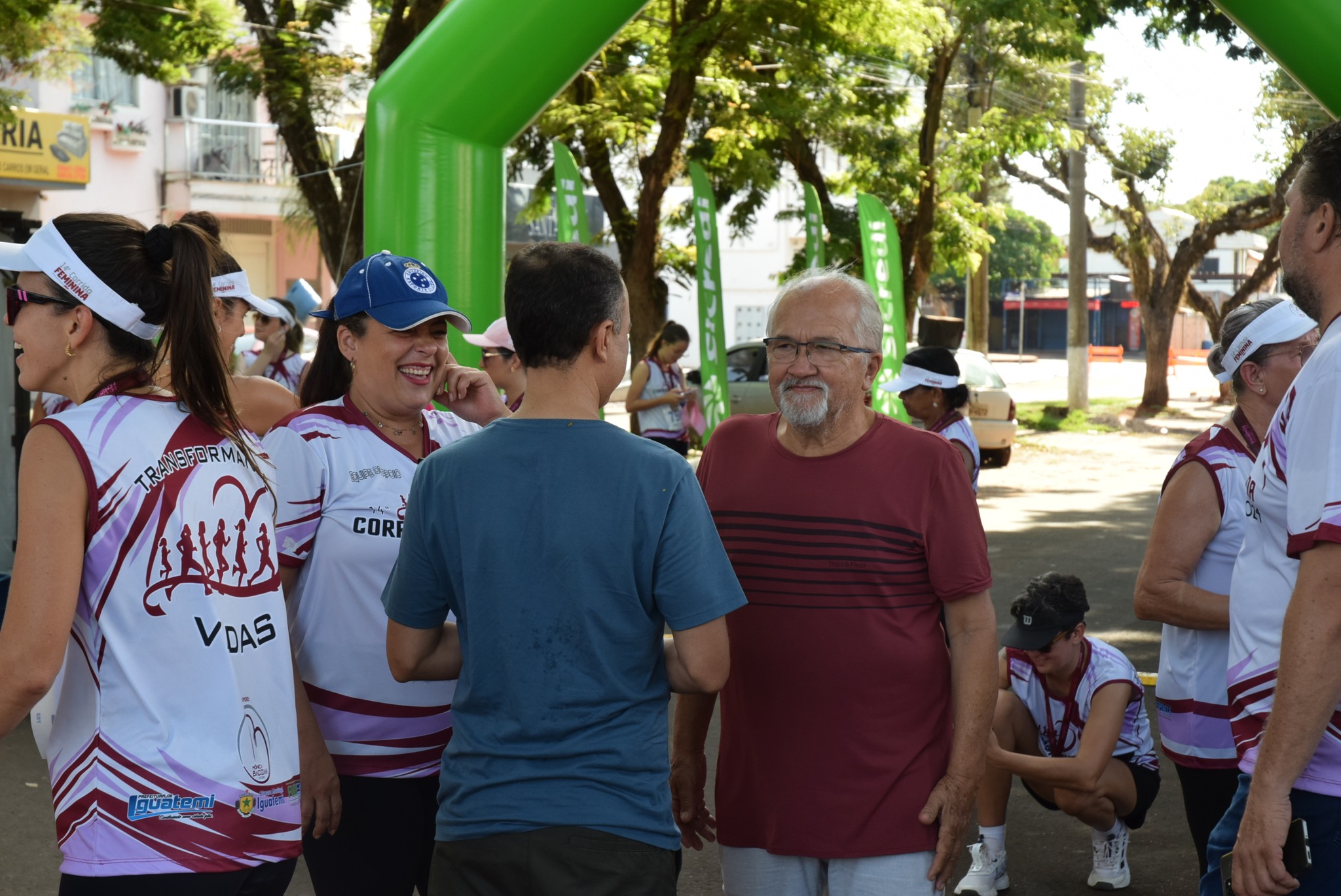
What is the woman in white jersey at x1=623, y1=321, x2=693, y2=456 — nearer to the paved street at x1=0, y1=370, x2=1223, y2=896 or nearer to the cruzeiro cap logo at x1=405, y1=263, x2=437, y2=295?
the paved street at x1=0, y1=370, x2=1223, y2=896

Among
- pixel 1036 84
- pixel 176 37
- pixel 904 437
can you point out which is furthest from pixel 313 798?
pixel 1036 84

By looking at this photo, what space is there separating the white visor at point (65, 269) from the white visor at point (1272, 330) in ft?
8.60

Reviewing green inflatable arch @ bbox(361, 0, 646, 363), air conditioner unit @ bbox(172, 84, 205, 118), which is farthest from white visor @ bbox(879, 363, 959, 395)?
air conditioner unit @ bbox(172, 84, 205, 118)

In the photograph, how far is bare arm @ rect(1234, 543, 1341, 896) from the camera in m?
2.13

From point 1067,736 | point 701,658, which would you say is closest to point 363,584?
point 701,658

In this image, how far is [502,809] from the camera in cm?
220

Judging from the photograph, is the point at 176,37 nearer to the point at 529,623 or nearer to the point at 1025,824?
the point at 1025,824

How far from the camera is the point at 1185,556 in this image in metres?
3.32

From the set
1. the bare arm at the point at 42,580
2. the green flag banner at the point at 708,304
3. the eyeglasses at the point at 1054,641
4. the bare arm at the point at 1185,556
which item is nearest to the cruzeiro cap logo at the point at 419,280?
the bare arm at the point at 42,580

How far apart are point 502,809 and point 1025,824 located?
358 centimetres

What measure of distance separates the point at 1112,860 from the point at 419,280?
315cm

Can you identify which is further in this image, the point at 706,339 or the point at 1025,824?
the point at 706,339

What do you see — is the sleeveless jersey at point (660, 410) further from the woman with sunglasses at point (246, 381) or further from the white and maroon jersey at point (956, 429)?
the woman with sunglasses at point (246, 381)

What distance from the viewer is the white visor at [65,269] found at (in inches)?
83.8
